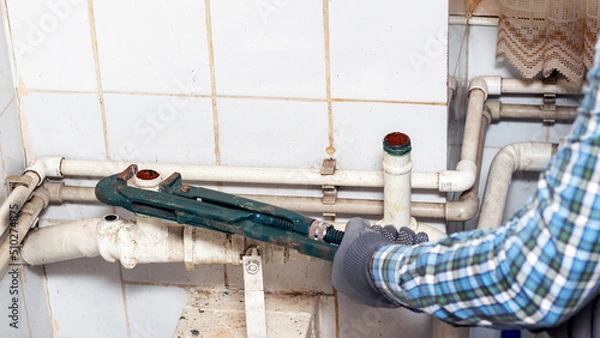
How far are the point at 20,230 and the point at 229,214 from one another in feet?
1.68

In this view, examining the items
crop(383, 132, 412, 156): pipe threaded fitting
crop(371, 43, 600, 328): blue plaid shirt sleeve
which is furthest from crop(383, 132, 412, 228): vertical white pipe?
crop(371, 43, 600, 328): blue plaid shirt sleeve

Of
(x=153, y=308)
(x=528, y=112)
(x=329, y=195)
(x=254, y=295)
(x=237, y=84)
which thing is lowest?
(x=153, y=308)

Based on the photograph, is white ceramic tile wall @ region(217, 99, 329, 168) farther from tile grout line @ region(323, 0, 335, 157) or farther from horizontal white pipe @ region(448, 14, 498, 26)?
horizontal white pipe @ region(448, 14, 498, 26)

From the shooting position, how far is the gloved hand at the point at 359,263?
1151mm

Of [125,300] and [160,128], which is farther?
[125,300]

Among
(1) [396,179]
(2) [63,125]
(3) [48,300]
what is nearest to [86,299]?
(3) [48,300]

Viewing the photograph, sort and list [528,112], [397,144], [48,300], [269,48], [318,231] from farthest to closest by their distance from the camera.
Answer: [48,300] → [528,112] → [269,48] → [397,144] → [318,231]

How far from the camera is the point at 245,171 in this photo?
166 cm

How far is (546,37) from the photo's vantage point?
170 cm

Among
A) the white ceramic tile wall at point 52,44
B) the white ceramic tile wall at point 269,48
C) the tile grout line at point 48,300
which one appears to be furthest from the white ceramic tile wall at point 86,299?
the white ceramic tile wall at point 269,48

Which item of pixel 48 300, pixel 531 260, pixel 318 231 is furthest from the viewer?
pixel 48 300

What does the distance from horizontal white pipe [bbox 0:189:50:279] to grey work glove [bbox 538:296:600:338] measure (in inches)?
38.8

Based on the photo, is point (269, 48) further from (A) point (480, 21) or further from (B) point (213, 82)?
(A) point (480, 21)

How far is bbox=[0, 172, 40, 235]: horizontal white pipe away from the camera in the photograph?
1.64 metres
